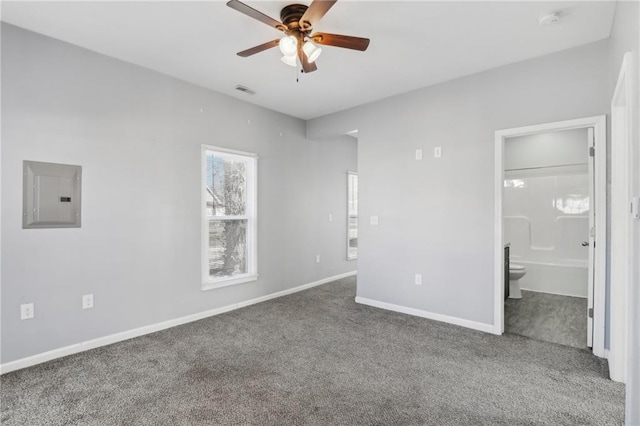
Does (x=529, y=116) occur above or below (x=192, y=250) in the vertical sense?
above

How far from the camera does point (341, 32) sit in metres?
2.61

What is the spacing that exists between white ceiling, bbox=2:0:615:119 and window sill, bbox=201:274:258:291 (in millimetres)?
2338

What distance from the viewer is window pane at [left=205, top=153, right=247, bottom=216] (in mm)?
3934

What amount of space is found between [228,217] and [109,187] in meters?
1.39

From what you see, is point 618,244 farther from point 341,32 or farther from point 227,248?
point 227,248

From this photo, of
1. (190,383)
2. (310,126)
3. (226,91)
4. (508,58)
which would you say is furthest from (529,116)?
(190,383)

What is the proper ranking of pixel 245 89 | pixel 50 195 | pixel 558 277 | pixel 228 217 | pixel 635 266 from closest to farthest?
pixel 635 266 < pixel 50 195 < pixel 245 89 < pixel 228 217 < pixel 558 277

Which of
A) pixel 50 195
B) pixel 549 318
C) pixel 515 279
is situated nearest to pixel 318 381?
pixel 50 195

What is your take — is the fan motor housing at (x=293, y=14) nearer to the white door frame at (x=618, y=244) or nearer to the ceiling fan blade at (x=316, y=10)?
the ceiling fan blade at (x=316, y=10)

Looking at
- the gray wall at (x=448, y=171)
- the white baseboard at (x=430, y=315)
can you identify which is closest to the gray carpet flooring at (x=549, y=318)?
the white baseboard at (x=430, y=315)

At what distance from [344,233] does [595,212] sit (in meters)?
3.74

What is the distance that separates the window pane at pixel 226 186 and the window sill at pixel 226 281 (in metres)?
0.82

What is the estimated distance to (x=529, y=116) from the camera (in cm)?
305

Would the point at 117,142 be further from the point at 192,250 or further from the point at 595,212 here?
the point at 595,212
